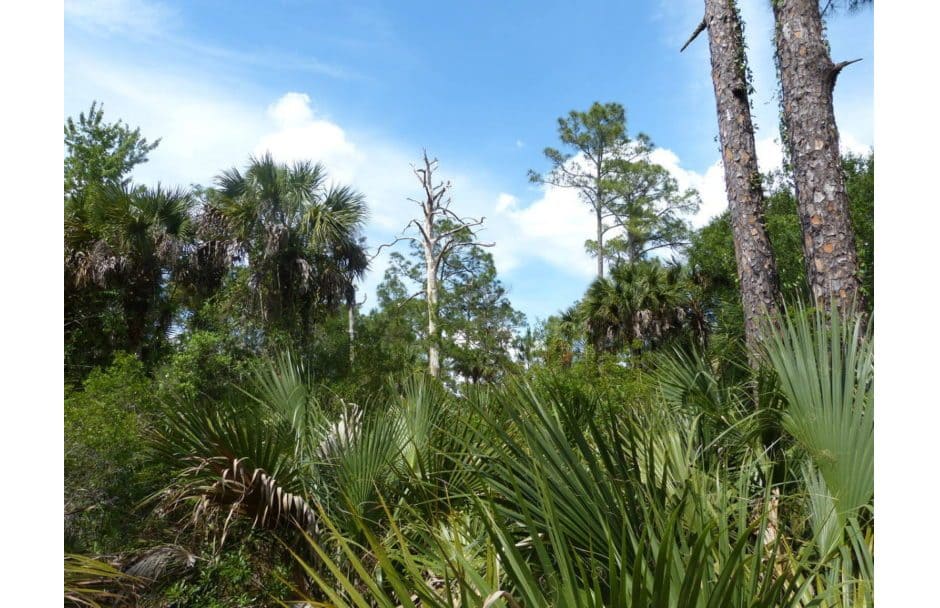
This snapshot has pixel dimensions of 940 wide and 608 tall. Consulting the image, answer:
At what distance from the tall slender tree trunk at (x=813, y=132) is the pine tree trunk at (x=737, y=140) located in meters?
0.90

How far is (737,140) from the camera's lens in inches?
218

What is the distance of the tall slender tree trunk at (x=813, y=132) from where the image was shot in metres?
4.31

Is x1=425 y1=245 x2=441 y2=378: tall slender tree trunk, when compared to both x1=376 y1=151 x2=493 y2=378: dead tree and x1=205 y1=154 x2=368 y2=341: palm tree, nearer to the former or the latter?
x1=376 y1=151 x2=493 y2=378: dead tree

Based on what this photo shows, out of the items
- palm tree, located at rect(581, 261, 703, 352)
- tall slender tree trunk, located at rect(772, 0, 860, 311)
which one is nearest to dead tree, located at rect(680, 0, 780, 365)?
tall slender tree trunk, located at rect(772, 0, 860, 311)

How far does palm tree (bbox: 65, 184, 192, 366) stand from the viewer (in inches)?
522

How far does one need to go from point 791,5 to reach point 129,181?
13993 millimetres

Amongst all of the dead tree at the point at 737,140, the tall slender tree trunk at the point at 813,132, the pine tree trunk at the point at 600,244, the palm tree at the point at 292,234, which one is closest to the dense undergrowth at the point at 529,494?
the tall slender tree trunk at the point at 813,132

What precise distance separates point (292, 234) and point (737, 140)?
10601 millimetres

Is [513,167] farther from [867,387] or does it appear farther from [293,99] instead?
[867,387]

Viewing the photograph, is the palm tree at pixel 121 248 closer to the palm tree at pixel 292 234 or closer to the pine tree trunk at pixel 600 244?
the palm tree at pixel 292 234

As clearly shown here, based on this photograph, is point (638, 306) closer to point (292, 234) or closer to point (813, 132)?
point (292, 234)

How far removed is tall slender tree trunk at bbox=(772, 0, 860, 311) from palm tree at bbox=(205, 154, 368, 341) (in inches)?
435

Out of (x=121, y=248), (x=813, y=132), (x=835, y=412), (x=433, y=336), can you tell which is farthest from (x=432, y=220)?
(x=835, y=412)

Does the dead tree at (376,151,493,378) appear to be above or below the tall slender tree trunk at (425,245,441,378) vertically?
above
